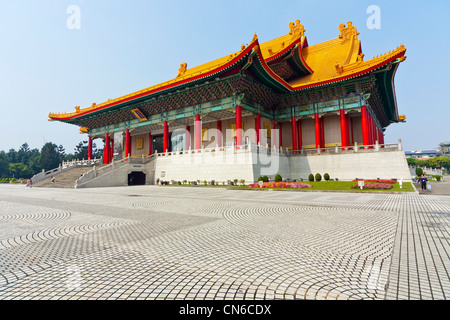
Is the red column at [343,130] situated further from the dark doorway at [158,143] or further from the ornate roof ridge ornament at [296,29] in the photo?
the dark doorway at [158,143]

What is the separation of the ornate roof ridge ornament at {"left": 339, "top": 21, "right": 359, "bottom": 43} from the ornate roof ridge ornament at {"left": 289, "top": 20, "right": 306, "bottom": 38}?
438 cm

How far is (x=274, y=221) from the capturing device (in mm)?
5590

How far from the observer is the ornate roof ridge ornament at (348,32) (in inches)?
1082

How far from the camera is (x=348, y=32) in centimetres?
2778

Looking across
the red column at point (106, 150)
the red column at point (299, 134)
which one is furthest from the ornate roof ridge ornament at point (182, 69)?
the red column at point (106, 150)

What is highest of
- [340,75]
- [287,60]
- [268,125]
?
[287,60]

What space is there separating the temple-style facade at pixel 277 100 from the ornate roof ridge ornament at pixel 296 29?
109mm

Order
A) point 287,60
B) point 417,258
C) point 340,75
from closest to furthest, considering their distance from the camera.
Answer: point 417,258 < point 340,75 < point 287,60

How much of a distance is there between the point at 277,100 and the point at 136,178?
19445 millimetres

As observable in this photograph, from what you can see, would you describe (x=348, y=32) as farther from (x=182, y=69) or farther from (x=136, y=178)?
(x=136, y=178)

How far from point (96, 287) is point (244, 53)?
60.6ft

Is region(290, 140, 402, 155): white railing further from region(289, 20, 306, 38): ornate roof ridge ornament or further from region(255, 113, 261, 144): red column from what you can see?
region(289, 20, 306, 38): ornate roof ridge ornament
